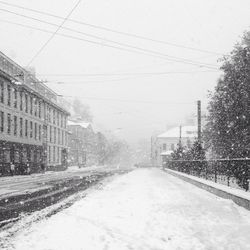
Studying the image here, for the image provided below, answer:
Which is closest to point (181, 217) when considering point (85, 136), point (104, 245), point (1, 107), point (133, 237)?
point (133, 237)

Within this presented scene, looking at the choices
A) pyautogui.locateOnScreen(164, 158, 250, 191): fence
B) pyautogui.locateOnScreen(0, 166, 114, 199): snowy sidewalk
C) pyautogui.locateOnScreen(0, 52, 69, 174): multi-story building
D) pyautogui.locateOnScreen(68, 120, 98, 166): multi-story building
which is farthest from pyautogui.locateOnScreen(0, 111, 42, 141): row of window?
pyautogui.locateOnScreen(68, 120, 98, 166): multi-story building

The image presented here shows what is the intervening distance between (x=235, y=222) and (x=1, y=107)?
34063mm

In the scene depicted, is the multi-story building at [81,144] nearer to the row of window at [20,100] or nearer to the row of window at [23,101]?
the row of window at [23,101]

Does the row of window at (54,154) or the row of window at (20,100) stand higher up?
the row of window at (20,100)

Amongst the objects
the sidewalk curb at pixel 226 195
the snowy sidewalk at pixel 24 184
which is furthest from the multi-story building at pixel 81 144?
the sidewalk curb at pixel 226 195

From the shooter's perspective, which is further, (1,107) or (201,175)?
(1,107)

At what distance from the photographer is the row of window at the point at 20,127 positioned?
134 ft

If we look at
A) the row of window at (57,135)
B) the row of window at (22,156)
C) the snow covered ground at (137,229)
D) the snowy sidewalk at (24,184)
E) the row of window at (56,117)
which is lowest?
the snowy sidewalk at (24,184)

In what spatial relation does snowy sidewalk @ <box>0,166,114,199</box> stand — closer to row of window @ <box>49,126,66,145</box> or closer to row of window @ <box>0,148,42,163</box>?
row of window @ <box>0,148,42,163</box>

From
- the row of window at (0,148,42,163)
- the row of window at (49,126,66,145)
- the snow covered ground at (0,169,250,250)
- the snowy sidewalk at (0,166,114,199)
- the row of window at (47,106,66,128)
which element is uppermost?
the row of window at (47,106,66,128)

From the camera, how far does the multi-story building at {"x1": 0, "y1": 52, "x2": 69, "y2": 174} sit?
133 feet

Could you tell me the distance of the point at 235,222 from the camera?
866 centimetres

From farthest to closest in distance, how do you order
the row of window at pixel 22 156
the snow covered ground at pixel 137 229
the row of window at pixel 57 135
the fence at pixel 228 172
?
the row of window at pixel 57 135 < the row of window at pixel 22 156 < the fence at pixel 228 172 < the snow covered ground at pixel 137 229

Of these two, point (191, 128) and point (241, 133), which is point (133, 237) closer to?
point (241, 133)
